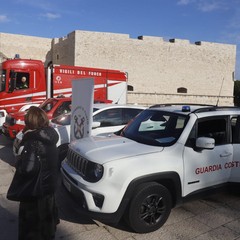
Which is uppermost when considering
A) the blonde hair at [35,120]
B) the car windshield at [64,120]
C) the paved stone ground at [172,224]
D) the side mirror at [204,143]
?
the blonde hair at [35,120]

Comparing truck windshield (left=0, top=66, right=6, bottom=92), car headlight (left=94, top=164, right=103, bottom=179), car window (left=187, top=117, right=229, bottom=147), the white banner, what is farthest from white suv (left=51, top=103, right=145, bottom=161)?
truck windshield (left=0, top=66, right=6, bottom=92)

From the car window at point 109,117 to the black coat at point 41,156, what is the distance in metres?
4.52

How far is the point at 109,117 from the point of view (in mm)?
8320

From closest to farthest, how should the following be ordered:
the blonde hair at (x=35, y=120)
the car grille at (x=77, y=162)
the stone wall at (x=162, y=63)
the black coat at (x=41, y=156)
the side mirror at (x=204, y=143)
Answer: the black coat at (x=41, y=156) → the blonde hair at (x=35, y=120) → the car grille at (x=77, y=162) → the side mirror at (x=204, y=143) → the stone wall at (x=162, y=63)

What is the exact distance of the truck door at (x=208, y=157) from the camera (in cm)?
470

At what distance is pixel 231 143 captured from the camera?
5320 mm

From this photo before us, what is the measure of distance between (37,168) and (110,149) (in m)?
1.38

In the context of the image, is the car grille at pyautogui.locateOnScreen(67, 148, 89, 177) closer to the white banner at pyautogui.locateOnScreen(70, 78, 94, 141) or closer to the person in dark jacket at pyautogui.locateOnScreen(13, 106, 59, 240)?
the person in dark jacket at pyautogui.locateOnScreen(13, 106, 59, 240)

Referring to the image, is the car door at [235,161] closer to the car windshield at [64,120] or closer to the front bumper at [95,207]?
the front bumper at [95,207]

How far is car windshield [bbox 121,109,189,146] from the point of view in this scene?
4.89 m

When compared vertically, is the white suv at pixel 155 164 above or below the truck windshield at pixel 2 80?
below

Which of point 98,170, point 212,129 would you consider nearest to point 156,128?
point 212,129

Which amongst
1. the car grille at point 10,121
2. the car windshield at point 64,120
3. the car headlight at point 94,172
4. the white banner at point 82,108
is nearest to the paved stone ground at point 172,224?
the car headlight at point 94,172

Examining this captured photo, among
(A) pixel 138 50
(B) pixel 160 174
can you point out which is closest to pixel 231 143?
(B) pixel 160 174
